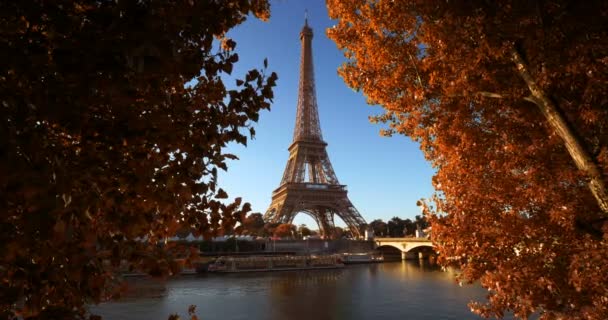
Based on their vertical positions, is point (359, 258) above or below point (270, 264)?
below

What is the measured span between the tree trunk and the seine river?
59.4 ft

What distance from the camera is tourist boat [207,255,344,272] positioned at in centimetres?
5019

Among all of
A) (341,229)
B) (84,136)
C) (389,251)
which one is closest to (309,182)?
(389,251)

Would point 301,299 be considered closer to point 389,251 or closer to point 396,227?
point 389,251

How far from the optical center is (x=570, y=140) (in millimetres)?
5121

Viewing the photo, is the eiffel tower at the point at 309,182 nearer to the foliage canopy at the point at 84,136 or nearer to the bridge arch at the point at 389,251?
the bridge arch at the point at 389,251

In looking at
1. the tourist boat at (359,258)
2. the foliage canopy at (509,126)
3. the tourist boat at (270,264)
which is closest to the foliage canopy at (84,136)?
the foliage canopy at (509,126)

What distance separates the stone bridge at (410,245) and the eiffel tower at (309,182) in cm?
529

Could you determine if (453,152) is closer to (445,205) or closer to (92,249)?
(445,205)

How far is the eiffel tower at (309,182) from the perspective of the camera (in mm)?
67250

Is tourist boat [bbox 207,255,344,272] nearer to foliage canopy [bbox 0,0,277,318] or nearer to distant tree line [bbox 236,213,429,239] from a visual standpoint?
distant tree line [bbox 236,213,429,239]

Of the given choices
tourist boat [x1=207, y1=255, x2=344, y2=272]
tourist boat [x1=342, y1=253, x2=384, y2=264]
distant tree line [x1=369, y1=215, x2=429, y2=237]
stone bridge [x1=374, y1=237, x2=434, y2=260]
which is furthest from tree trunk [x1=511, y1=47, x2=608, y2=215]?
distant tree line [x1=369, y1=215, x2=429, y2=237]

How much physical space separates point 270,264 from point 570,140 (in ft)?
165

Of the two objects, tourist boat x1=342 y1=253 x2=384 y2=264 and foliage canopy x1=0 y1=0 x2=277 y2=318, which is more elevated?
foliage canopy x1=0 y1=0 x2=277 y2=318
